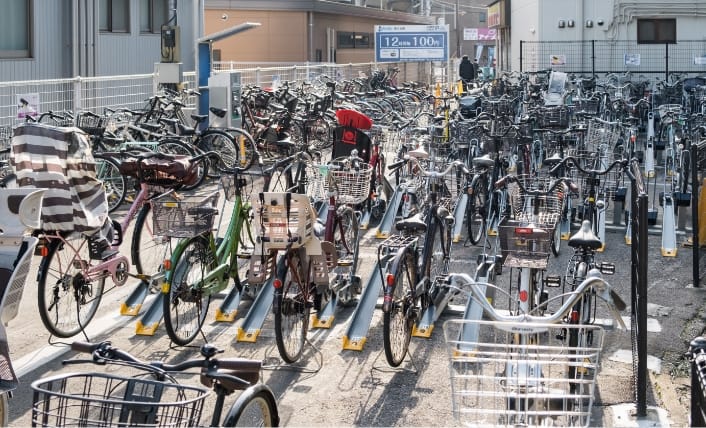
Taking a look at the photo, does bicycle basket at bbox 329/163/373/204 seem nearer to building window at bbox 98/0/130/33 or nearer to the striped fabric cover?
the striped fabric cover

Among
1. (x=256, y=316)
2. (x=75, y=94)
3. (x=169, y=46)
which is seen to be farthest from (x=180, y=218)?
(x=169, y=46)

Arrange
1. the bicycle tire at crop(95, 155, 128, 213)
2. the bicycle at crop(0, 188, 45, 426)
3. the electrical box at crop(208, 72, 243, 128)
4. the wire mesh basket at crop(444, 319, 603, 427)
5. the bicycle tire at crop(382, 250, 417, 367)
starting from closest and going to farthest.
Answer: the wire mesh basket at crop(444, 319, 603, 427)
the bicycle at crop(0, 188, 45, 426)
the bicycle tire at crop(382, 250, 417, 367)
the bicycle tire at crop(95, 155, 128, 213)
the electrical box at crop(208, 72, 243, 128)

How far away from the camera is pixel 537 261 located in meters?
5.32

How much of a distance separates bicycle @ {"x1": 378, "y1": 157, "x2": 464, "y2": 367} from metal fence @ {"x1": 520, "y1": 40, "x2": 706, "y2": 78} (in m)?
20.3

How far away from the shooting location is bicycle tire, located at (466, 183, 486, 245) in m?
9.83


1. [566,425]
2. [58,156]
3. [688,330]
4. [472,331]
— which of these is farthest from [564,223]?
[566,425]

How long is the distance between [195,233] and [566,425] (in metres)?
3.30

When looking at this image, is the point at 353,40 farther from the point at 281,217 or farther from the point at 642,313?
the point at 642,313

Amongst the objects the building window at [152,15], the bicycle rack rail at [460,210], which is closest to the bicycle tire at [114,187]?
the bicycle rack rail at [460,210]

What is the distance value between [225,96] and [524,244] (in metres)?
11.0

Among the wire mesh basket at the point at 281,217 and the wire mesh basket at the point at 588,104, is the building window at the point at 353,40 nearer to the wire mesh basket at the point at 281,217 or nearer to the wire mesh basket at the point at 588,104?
the wire mesh basket at the point at 588,104

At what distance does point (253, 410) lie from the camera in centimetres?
349

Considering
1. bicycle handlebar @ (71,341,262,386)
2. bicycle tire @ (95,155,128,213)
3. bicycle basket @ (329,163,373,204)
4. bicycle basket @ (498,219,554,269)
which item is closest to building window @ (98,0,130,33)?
bicycle tire @ (95,155,128,213)

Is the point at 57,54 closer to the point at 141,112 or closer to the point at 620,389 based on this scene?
the point at 141,112
